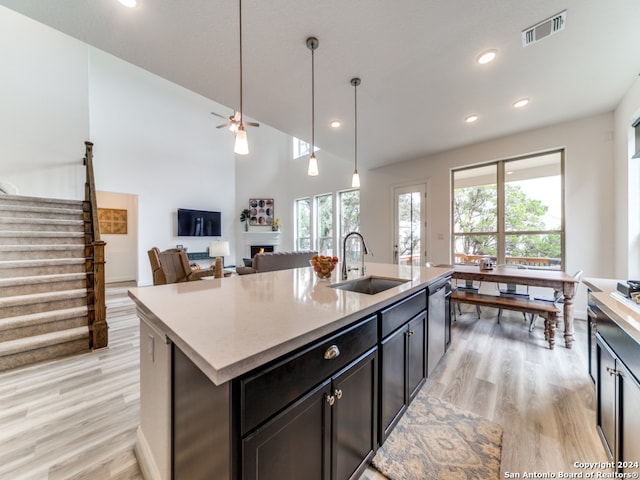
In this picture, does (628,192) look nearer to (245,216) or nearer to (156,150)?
(245,216)

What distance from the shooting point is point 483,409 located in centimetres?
177

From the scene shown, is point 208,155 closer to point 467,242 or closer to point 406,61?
point 406,61

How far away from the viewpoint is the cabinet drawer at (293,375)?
27.7 inches

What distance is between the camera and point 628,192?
109 inches

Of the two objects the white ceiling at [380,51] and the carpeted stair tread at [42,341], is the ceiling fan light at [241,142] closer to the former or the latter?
the white ceiling at [380,51]

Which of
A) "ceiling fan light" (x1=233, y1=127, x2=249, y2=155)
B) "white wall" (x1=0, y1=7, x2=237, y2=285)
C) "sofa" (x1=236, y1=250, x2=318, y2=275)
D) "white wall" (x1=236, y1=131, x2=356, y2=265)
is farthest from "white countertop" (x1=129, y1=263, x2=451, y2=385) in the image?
"white wall" (x1=236, y1=131, x2=356, y2=265)

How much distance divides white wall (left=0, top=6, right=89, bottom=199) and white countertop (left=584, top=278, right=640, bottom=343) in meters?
6.99

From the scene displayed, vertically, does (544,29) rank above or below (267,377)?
above

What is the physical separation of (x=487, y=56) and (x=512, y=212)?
2781mm

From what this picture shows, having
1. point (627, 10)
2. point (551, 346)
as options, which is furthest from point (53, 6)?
point (551, 346)

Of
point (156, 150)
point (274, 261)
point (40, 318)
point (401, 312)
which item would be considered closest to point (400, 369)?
point (401, 312)

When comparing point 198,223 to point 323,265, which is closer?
point 323,265

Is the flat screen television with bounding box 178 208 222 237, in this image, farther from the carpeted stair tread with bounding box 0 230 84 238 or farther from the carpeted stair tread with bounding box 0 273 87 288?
the carpeted stair tread with bounding box 0 273 87 288

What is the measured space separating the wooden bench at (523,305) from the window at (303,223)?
484cm
